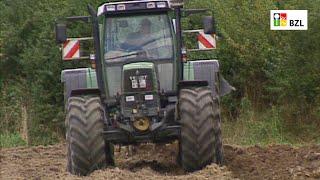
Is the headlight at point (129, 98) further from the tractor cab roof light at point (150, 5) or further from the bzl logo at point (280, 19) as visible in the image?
the bzl logo at point (280, 19)

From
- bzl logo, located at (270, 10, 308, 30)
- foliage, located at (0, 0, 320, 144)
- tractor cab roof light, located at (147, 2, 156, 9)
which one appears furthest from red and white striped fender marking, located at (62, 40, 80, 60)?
foliage, located at (0, 0, 320, 144)

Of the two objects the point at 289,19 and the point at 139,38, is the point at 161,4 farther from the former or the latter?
the point at 289,19

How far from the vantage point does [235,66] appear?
1880 cm

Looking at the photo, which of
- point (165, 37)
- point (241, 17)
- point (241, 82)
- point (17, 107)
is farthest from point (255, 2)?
point (165, 37)

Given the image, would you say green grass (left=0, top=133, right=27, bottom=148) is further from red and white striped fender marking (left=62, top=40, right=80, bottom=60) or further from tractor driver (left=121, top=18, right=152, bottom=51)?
tractor driver (left=121, top=18, right=152, bottom=51)

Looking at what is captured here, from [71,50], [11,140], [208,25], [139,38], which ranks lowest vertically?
[11,140]

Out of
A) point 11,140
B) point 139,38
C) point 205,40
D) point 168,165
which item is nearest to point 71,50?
point 205,40

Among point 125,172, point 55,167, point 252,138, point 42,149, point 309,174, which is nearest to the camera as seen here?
point 309,174

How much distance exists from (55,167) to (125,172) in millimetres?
1893

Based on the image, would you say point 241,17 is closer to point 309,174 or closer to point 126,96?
point 126,96

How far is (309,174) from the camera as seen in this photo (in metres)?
8.41

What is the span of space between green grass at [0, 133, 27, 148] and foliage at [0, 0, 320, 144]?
654mm

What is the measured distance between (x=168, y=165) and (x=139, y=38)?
1733 mm

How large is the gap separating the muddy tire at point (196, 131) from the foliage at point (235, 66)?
659cm
